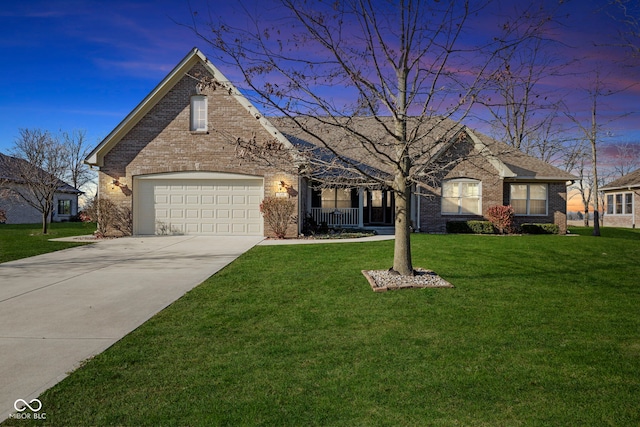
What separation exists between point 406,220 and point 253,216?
9.85m

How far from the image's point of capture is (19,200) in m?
29.6

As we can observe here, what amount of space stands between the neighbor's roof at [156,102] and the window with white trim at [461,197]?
903 centimetres

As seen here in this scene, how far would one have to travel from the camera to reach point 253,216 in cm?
1688

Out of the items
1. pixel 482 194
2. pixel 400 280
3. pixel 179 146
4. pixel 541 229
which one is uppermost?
pixel 179 146

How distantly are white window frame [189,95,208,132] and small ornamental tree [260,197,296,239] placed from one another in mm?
4206

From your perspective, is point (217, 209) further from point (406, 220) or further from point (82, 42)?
point (406, 220)

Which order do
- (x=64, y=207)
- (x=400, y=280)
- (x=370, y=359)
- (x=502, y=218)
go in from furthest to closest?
(x=64, y=207) < (x=502, y=218) < (x=400, y=280) < (x=370, y=359)

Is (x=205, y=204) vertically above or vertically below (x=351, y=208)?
above

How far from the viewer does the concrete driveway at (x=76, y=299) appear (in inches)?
163

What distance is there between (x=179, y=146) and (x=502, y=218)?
14956 millimetres

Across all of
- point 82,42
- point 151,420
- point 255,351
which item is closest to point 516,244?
point 255,351

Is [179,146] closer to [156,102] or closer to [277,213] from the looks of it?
[156,102]

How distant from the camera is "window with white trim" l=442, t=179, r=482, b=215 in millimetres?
19766

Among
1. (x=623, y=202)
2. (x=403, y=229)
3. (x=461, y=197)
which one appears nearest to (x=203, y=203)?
(x=403, y=229)
